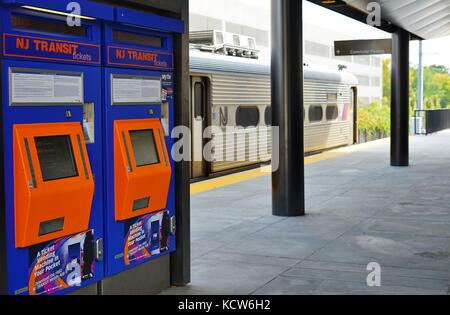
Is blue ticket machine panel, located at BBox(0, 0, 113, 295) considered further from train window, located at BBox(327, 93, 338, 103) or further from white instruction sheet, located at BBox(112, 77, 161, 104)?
train window, located at BBox(327, 93, 338, 103)

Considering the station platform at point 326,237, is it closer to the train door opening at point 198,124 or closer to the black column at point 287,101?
the black column at point 287,101

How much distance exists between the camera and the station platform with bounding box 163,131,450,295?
19.2 feet

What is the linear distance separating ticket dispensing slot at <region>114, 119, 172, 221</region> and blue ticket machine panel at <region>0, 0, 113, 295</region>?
0.57 feet

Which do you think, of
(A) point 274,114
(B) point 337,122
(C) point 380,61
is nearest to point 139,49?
(A) point 274,114

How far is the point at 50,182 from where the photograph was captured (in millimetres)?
4270

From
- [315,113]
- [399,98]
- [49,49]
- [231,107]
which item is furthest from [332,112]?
[49,49]

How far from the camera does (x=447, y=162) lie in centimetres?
1653

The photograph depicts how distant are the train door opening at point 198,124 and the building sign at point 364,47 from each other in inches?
210

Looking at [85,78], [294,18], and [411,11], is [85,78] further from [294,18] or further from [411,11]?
[411,11]

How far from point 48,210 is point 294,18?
227 inches

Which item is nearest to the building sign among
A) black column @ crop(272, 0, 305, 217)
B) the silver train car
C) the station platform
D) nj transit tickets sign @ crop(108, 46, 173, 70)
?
the silver train car

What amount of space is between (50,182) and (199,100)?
364 inches

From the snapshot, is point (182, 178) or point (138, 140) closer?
point (138, 140)

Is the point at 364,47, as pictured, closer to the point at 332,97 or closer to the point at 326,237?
the point at 332,97
